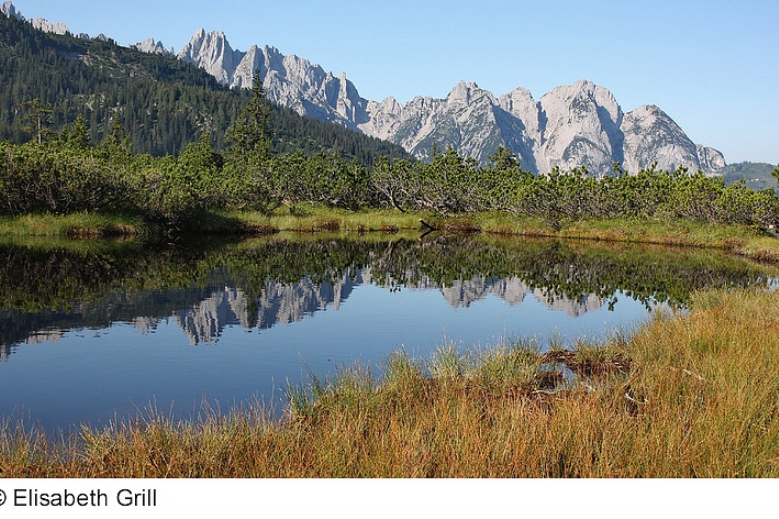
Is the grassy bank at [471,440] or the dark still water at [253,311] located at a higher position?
the grassy bank at [471,440]

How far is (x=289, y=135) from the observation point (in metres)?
191

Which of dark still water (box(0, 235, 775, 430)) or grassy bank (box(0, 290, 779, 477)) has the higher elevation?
grassy bank (box(0, 290, 779, 477))

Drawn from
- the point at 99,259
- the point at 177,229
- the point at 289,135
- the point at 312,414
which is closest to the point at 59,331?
the point at 312,414

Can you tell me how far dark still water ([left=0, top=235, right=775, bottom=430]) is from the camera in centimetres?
1116

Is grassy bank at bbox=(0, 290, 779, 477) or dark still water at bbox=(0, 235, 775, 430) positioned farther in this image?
dark still water at bbox=(0, 235, 775, 430)

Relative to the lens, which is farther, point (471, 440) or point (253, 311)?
point (253, 311)

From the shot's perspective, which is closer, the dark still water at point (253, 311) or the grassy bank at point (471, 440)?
the grassy bank at point (471, 440)

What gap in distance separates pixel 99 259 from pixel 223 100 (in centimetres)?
16959

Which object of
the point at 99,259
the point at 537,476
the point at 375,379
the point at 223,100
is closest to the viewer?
the point at 537,476

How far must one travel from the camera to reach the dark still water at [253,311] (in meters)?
11.2

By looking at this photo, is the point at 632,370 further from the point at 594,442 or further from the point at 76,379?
the point at 76,379

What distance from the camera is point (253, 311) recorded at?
19.2 metres

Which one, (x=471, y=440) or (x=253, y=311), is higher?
(x=471, y=440)

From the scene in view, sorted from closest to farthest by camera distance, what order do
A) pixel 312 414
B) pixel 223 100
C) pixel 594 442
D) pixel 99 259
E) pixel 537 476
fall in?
pixel 537 476 → pixel 594 442 → pixel 312 414 → pixel 99 259 → pixel 223 100
